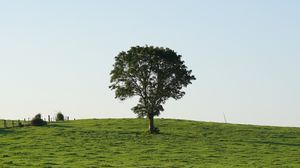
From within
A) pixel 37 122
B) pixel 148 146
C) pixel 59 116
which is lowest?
pixel 148 146

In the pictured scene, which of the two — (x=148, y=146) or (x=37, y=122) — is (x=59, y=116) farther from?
(x=148, y=146)

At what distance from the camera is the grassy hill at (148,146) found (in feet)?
191

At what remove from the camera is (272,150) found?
A: 71.4m

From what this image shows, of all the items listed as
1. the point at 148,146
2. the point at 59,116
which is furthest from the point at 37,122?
the point at 148,146

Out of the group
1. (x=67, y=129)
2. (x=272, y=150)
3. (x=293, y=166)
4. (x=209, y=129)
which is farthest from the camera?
(x=209, y=129)

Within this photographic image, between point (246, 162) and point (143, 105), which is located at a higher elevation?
point (143, 105)

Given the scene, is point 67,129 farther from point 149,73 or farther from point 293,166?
point 293,166

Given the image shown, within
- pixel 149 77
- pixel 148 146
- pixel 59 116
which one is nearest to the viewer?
pixel 148 146

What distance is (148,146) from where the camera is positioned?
71.8 metres

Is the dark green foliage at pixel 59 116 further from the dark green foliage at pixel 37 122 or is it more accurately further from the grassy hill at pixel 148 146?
the dark green foliage at pixel 37 122

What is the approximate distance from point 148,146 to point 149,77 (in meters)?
24.6

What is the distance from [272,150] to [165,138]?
16.2 meters

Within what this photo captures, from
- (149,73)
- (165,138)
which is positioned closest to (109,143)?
(165,138)

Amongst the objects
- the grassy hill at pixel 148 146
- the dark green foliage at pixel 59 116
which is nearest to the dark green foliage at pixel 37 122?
the grassy hill at pixel 148 146
